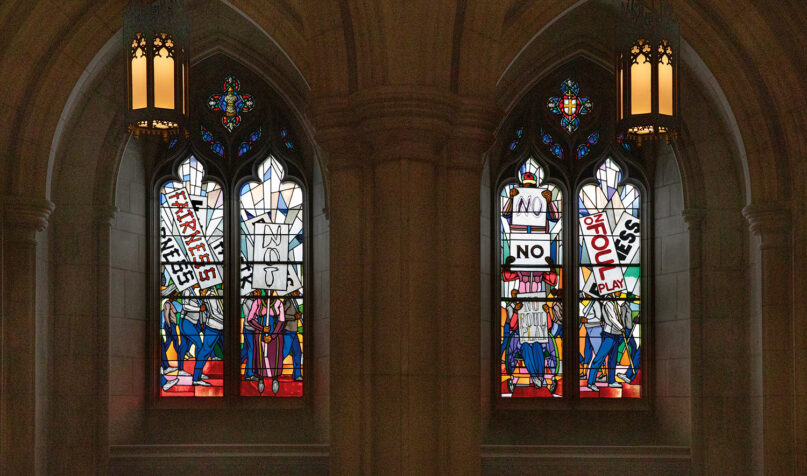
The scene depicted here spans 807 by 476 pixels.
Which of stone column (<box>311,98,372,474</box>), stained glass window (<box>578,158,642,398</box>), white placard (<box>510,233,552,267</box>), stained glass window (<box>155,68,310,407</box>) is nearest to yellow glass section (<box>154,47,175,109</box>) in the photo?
stone column (<box>311,98,372,474</box>)

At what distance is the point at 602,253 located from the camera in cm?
1470

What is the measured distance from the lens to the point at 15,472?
1159 cm

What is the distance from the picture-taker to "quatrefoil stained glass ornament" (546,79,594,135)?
14.9 metres

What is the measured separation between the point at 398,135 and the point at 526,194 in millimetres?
7190

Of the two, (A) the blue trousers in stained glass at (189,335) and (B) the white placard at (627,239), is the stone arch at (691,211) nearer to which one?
(B) the white placard at (627,239)

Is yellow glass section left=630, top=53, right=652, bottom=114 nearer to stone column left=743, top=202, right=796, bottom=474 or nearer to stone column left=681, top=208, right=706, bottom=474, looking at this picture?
stone column left=743, top=202, right=796, bottom=474

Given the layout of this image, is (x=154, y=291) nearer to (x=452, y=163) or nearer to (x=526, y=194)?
(x=526, y=194)

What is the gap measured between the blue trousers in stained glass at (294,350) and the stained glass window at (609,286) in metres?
3.31

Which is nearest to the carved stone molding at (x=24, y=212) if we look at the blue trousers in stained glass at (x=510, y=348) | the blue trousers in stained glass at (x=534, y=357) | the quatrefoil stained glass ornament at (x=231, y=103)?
the quatrefoil stained glass ornament at (x=231, y=103)

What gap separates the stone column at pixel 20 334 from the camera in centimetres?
1162

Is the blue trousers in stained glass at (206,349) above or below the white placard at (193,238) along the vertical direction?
below

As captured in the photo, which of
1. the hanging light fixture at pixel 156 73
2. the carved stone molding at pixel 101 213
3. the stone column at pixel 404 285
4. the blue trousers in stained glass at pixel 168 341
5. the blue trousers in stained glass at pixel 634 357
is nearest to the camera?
the stone column at pixel 404 285

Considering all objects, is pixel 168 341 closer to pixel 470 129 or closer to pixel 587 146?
pixel 587 146

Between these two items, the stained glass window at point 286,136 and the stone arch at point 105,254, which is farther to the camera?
the stained glass window at point 286,136
